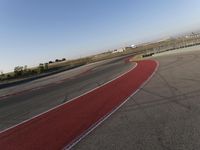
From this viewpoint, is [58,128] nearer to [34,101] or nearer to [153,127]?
[153,127]

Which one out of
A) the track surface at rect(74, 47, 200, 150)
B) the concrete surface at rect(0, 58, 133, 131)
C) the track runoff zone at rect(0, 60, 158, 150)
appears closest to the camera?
the track surface at rect(74, 47, 200, 150)

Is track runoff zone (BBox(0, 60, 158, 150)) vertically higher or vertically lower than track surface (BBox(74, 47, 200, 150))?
lower

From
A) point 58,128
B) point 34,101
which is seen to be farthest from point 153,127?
point 34,101

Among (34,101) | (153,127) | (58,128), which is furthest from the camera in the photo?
(34,101)

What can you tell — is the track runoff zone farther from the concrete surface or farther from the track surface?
the concrete surface

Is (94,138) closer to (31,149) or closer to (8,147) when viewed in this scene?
(31,149)

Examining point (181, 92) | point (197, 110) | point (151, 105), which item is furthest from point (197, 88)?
point (197, 110)

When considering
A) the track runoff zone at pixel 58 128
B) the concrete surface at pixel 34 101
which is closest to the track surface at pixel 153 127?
the track runoff zone at pixel 58 128

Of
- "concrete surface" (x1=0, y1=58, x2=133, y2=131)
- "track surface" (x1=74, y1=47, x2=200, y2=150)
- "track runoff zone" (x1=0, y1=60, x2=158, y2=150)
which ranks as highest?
"track surface" (x1=74, y1=47, x2=200, y2=150)

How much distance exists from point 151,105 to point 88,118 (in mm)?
2300

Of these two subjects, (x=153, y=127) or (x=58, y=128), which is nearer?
(x=153, y=127)

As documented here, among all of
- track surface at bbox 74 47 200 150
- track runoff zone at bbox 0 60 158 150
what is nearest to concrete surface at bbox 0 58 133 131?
track runoff zone at bbox 0 60 158 150

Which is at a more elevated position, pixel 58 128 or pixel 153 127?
pixel 153 127

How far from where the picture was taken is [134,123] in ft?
23.6
